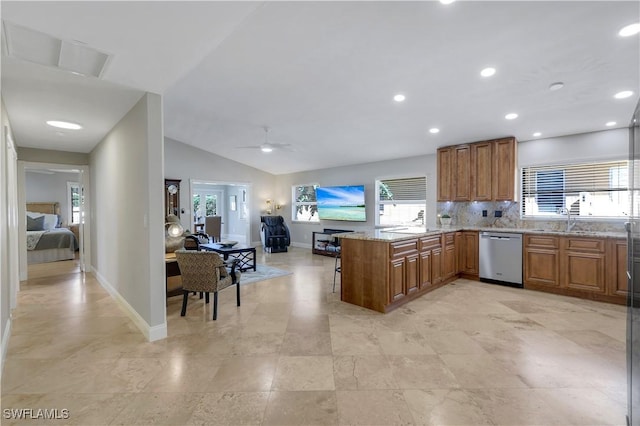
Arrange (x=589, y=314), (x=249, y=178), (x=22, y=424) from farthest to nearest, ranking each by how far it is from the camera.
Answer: (x=249, y=178) < (x=589, y=314) < (x=22, y=424)

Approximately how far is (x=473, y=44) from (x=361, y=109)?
1.89m

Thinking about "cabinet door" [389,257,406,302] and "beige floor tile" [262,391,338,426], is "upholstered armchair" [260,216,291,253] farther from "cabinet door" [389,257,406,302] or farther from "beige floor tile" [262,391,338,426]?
"beige floor tile" [262,391,338,426]

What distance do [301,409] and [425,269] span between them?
112 inches

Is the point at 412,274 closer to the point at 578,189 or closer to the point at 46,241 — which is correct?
the point at 578,189

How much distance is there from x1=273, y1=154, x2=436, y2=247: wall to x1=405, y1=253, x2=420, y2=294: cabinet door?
96.2 inches

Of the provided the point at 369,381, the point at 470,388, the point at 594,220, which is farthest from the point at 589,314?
the point at 369,381

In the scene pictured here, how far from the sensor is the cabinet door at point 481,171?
16.3ft

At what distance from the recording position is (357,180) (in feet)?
24.5

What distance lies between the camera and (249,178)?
889 cm

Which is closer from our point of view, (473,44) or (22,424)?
(22,424)

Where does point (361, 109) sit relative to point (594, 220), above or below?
above

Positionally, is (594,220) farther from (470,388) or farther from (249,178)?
(249,178)

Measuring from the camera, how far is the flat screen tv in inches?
286

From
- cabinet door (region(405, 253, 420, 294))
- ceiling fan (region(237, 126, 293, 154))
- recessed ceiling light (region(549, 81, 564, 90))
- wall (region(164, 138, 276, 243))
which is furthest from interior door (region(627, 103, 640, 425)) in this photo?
wall (region(164, 138, 276, 243))
